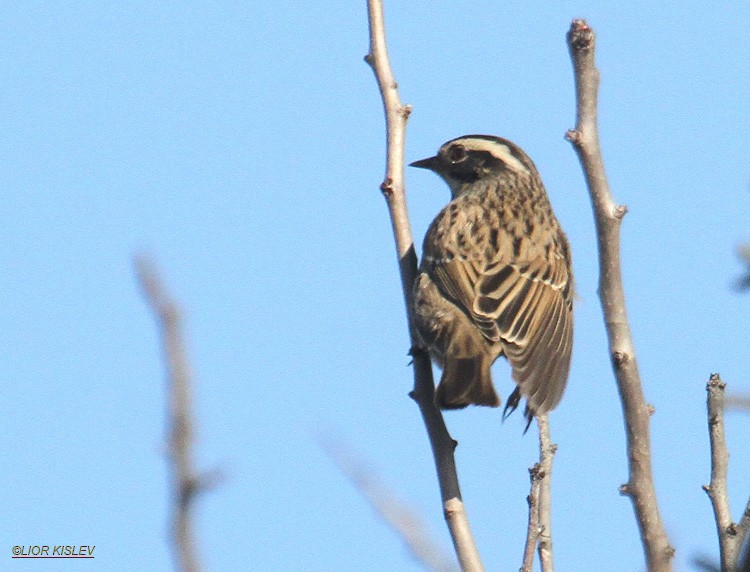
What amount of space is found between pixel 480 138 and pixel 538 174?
2.26ft

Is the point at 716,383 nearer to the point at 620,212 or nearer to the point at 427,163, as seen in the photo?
the point at 620,212

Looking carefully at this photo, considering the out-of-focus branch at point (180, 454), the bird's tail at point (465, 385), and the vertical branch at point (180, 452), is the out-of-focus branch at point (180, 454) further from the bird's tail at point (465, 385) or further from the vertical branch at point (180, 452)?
the bird's tail at point (465, 385)

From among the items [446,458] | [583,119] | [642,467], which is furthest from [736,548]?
[583,119]

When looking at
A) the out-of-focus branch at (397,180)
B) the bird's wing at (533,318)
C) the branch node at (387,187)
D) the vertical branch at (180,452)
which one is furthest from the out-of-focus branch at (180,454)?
the bird's wing at (533,318)

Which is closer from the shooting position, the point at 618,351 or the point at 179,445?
the point at 179,445

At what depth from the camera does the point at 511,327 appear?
6539mm

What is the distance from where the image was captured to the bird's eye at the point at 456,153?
8.36m

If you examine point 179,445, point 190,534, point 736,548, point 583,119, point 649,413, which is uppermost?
point 583,119

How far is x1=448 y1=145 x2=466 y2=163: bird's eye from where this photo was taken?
8.36 m

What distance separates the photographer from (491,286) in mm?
6801

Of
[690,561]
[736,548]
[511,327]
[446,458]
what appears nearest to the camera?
[690,561]

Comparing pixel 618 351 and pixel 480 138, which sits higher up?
pixel 480 138

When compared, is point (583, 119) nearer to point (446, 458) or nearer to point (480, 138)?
point (446, 458)

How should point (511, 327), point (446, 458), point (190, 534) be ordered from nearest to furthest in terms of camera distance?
point (190, 534) → point (446, 458) → point (511, 327)
